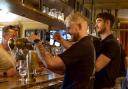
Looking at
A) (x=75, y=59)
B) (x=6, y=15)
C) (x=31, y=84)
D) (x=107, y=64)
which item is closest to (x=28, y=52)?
(x=31, y=84)

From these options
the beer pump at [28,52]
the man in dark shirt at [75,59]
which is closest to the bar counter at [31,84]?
the beer pump at [28,52]

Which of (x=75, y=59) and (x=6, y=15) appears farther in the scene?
(x=6, y=15)

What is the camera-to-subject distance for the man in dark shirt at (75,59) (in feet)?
8.11

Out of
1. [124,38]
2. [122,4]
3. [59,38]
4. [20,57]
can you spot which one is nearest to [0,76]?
[20,57]

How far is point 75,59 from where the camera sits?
2490 mm

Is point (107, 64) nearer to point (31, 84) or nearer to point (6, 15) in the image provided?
point (31, 84)

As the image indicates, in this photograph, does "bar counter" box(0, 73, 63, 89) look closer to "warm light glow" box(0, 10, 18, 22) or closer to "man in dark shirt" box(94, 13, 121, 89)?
"man in dark shirt" box(94, 13, 121, 89)

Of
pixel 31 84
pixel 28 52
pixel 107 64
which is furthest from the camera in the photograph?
pixel 28 52

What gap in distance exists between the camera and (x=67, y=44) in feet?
10.9

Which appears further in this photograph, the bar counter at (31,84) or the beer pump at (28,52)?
the beer pump at (28,52)

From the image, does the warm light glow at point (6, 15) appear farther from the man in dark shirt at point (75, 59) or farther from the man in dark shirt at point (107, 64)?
the man in dark shirt at point (75, 59)

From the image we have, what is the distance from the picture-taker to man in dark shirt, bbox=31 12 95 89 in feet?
8.11

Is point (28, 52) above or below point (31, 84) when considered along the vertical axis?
above

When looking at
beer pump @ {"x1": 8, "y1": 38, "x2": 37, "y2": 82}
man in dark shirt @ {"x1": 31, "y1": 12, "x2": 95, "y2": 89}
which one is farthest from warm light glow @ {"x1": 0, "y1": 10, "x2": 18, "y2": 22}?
man in dark shirt @ {"x1": 31, "y1": 12, "x2": 95, "y2": 89}
